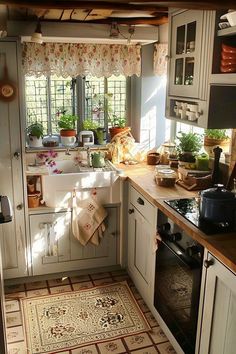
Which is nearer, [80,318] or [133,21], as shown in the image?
[80,318]

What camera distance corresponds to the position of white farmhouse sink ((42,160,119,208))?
2.93m

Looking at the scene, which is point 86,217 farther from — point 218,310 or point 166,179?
point 218,310

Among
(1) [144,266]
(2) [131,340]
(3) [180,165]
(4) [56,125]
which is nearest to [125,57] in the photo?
(4) [56,125]

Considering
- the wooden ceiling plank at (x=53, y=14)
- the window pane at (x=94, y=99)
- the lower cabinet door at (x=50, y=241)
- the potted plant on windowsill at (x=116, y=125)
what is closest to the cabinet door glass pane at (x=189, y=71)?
the wooden ceiling plank at (x=53, y=14)

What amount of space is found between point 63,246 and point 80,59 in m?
1.66

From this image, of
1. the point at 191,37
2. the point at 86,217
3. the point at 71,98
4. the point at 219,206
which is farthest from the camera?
the point at 71,98

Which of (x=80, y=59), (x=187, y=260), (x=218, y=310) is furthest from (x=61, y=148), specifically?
(x=218, y=310)

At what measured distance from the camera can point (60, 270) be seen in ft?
10.3

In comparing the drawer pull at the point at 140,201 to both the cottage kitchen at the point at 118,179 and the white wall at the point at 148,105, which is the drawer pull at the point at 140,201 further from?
the white wall at the point at 148,105

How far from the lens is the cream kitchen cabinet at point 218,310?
5.40ft

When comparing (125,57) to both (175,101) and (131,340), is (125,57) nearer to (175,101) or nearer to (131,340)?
(175,101)

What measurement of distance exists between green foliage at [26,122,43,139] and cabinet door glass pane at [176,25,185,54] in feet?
4.79

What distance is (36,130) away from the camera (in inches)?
130

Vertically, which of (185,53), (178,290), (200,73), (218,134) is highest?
(185,53)
